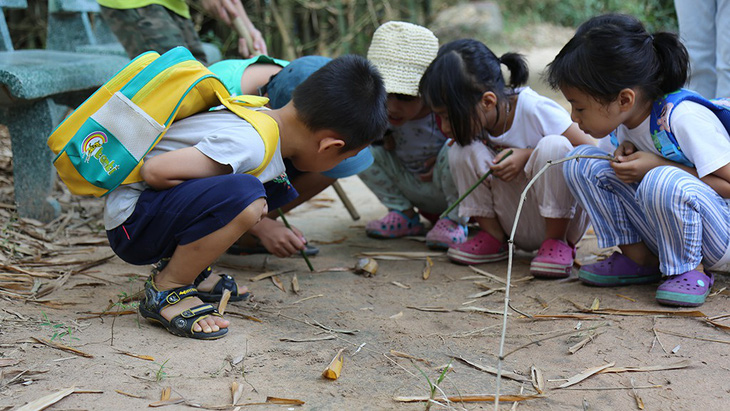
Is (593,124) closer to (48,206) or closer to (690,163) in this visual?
(690,163)

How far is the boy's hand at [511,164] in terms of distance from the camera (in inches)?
114

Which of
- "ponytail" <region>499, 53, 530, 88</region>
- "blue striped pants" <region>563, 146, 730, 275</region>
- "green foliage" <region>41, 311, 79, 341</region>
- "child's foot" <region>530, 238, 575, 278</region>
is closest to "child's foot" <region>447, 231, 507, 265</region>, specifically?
"child's foot" <region>530, 238, 575, 278</region>

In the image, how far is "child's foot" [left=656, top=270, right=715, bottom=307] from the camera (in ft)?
7.84

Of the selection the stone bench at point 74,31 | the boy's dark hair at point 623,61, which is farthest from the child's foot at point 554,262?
the stone bench at point 74,31

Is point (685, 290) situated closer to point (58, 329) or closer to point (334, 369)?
point (334, 369)

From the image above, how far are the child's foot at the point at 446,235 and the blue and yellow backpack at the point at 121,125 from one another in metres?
1.36

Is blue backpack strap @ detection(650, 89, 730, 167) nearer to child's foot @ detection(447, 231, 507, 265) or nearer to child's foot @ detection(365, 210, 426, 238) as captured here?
child's foot @ detection(447, 231, 507, 265)

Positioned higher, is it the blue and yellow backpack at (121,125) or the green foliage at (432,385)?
the blue and yellow backpack at (121,125)

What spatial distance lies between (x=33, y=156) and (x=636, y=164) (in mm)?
2705

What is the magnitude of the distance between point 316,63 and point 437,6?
6.96 m

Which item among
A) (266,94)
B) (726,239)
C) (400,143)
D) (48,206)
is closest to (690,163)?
(726,239)

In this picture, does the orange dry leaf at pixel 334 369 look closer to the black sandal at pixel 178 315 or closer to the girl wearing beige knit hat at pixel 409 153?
the black sandal at pixel 178 315

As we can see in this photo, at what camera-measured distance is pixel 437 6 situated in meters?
9.62

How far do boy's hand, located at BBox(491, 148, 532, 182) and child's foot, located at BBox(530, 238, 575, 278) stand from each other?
0.33 m
